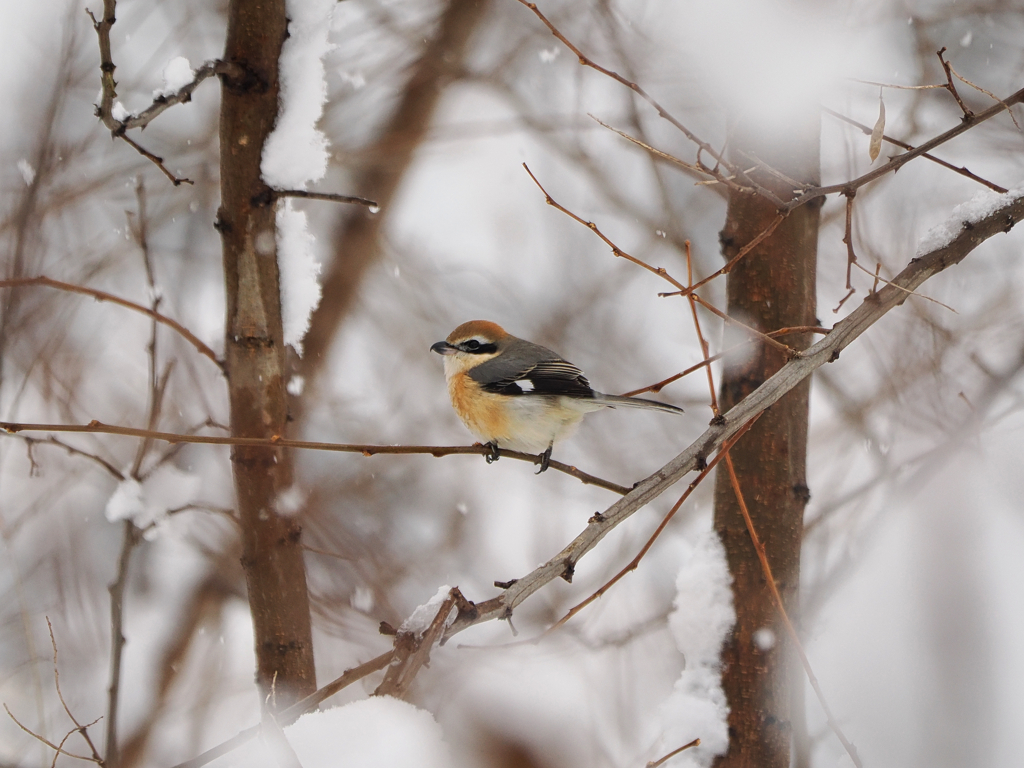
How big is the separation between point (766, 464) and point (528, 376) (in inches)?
34.5

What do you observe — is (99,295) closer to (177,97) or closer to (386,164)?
(177,97)

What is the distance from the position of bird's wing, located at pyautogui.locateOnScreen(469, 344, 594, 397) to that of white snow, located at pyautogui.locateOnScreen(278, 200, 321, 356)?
2.72ft

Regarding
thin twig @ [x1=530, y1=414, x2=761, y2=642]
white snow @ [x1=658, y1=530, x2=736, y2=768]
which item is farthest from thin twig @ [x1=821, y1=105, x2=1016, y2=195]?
white snow @ [x1=658, y1=530, x2=736, y2=768]

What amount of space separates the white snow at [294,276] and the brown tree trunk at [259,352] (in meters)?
0.05

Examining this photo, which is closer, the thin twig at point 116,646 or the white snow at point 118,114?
the white snow at point 118,114

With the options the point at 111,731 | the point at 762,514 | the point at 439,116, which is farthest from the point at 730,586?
the point at 439,116

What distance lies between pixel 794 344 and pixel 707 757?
1.30 m

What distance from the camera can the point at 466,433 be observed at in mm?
4445

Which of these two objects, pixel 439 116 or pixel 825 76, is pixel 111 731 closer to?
pixel 825 76

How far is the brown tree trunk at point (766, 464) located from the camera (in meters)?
2.19

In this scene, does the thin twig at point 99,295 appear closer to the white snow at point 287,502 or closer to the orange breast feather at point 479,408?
the white snow at point 287,502

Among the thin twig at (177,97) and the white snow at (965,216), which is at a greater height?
the thin twig at (177,97)

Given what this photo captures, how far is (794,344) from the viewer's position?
2.39 metres

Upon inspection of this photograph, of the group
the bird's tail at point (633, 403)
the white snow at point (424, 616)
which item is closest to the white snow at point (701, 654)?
the bird's tail at point (633, 403)
